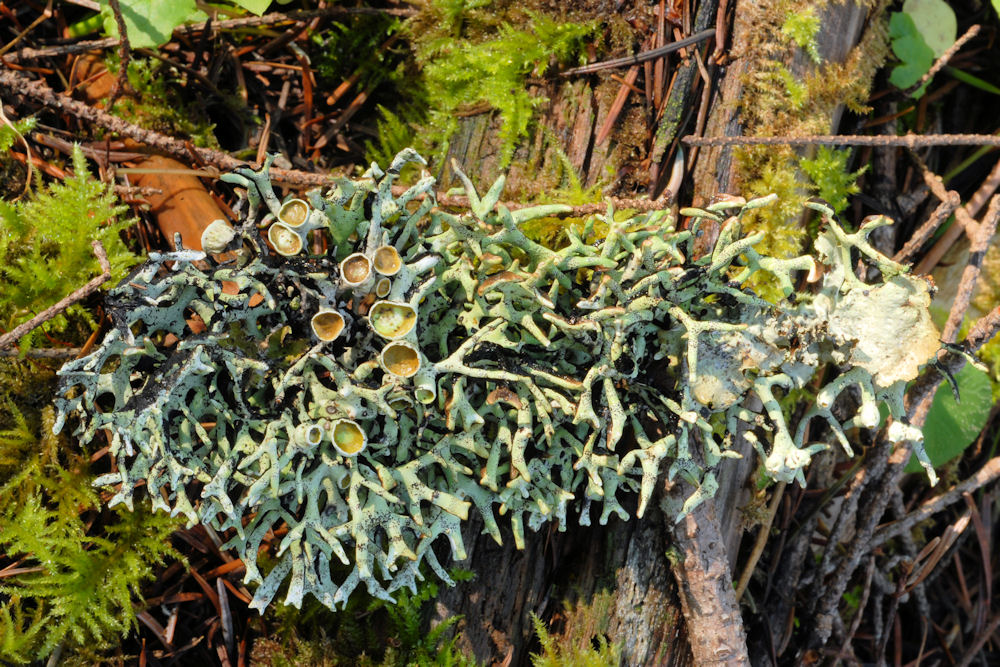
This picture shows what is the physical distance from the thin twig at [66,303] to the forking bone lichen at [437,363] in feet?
0.62

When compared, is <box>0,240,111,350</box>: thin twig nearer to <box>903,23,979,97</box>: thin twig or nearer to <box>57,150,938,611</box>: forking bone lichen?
<box>57,150,938,611</box>: forking bone lichen

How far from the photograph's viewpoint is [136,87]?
2016 millimetres

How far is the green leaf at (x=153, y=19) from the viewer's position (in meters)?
1.89

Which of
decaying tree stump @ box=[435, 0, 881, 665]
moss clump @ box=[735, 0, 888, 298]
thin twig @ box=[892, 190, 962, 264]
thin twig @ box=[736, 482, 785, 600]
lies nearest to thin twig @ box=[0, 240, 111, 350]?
decaying tree stump @ box=[435, 0, 881, 665]

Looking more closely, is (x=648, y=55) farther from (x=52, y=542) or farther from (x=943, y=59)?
(x=52, y=542)

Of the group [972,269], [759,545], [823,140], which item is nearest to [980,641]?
[759,545]

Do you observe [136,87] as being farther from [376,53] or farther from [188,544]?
[188,544]

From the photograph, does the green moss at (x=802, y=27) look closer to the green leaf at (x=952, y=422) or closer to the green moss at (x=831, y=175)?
the green moss at (x=831, y=175)

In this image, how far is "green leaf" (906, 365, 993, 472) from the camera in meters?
2.30

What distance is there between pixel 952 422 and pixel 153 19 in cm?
261

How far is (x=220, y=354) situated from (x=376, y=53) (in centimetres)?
101

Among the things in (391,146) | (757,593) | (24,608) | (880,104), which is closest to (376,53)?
(391,146)

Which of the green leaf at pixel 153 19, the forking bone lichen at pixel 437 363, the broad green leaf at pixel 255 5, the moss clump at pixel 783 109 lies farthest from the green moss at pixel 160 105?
the moss clump at pixel 783 109

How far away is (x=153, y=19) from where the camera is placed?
6.19 ft
